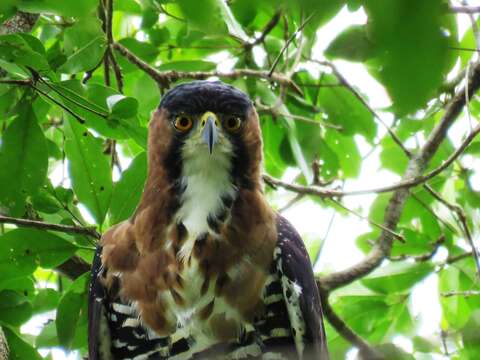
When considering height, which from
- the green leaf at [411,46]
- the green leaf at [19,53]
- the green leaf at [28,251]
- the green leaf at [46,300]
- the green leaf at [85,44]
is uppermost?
the green leaf at [85,44]

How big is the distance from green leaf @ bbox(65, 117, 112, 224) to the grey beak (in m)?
0.49

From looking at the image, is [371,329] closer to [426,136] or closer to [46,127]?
[426,136]

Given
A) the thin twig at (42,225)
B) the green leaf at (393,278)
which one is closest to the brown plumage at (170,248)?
the thin twig at (42,225)

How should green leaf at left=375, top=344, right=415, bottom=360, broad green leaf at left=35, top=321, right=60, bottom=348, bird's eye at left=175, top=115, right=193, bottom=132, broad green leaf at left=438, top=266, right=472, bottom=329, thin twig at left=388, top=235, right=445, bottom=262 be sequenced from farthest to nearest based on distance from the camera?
thin twig at left=388, top=235, right=445, bottom=262, broad green leaf at left=438, top=266, right=472, bottom=329, broad green leaf at left=35, top=321, right=60, bottom=348, bird's eye at left=175, top=115, right=193, bottom=132, green leaf at left=375, top=344, right=415, bottom=360

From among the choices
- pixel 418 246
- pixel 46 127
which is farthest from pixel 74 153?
pixel 418 246

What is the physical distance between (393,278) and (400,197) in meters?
0.49

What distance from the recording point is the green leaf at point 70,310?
10.5ft

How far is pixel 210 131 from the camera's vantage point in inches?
124

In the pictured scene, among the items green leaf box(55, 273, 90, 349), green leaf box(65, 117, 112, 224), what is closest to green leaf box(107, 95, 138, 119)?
green leaf box(65, 117, 112, 224)

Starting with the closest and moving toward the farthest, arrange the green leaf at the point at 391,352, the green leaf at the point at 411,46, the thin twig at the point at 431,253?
the green leaf at the point at 411,46 < the green leaf at the point at 391,352 < the thin twig at the point at 431,253

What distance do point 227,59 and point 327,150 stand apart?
84 cm

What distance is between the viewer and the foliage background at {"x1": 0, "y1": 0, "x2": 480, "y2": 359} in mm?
3043

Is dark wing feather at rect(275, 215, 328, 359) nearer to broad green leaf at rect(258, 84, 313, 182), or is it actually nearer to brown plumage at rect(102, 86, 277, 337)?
brown plumage at rect(102, 86, 277, 337)

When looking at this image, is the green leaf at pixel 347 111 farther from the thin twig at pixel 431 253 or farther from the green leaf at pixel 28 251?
the green leaf at pixel 28 251
